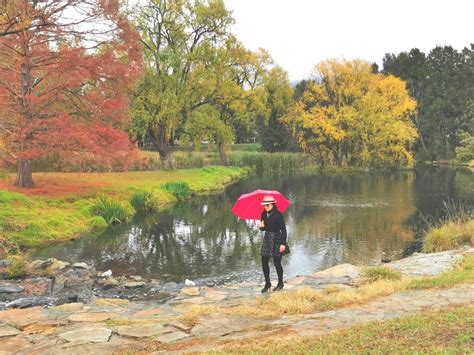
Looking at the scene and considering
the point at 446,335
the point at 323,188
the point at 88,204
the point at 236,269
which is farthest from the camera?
the point at 323,188

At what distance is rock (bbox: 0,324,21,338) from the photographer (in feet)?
20.9

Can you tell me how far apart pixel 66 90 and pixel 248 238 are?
10.0 meters

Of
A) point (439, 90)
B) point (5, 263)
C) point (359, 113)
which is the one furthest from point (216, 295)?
point (439, 90)

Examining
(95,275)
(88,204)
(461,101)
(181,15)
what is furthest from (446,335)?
(461,101)

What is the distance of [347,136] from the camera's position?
4650cm

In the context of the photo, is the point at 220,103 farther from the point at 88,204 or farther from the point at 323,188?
the point at 88,204

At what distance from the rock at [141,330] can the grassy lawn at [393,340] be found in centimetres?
134

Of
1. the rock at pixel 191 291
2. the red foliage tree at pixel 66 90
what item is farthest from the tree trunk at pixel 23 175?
→ the rock at pixel 191 291

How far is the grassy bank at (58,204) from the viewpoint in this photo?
14.7 m

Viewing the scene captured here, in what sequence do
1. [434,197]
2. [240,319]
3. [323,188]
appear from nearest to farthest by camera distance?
[240,319]
[434,197]
[323,188]

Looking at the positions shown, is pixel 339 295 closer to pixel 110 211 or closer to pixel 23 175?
pixel 110 211

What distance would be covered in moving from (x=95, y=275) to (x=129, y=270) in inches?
46.1

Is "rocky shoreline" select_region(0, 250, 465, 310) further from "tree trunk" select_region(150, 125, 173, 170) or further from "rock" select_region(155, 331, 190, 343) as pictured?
"tree trunk" select_region(150, 125, 173, 170)

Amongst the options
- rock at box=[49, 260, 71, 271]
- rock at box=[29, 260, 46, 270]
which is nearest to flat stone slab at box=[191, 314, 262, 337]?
rock at box=[49, 260, 71, 271]
